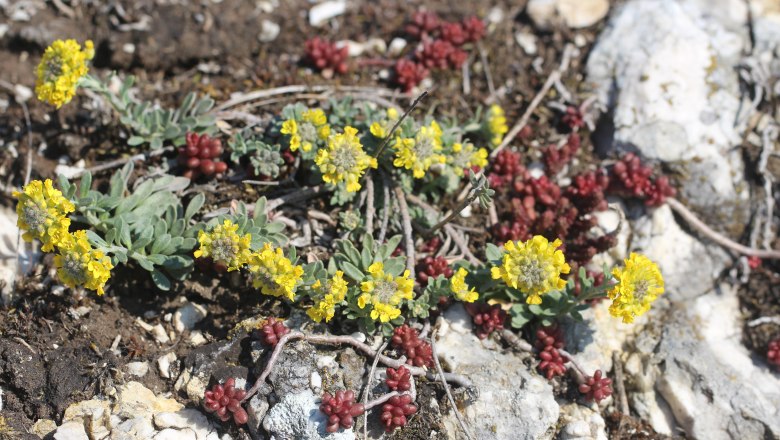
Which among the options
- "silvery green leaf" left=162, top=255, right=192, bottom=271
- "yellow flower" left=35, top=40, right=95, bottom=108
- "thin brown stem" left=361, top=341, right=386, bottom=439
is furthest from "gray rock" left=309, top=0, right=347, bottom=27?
"thin brown stem" left=361, top=341, right=386, bottom=439

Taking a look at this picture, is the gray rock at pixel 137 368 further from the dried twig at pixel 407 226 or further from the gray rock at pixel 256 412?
the dried twig at pixel 407 226

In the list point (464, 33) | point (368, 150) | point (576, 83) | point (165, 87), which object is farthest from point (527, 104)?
point (165, 87)

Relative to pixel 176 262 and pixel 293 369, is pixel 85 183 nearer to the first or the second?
pixel 176 262

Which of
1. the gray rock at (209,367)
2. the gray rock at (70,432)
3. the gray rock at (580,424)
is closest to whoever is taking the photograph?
the gray rock at (70,432)

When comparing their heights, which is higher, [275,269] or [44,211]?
[44,211]

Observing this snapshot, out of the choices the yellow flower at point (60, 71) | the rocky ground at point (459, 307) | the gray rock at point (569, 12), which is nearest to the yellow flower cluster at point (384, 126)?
the rocky ground at point (459, 307)

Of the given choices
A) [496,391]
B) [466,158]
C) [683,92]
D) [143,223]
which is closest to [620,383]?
[496,391]

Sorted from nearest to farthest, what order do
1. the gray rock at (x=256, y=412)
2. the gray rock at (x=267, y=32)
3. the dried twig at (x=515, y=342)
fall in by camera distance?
the gray rock at (x=256, y=412) < the dried twig at (x=515, y=342) < the gray rock at (x=267, y=32)
